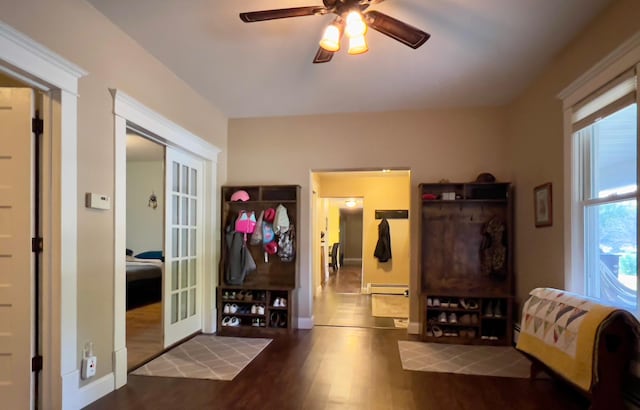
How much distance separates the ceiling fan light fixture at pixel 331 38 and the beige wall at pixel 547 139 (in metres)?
1.80

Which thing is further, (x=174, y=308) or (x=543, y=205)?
(x=174, y=308)

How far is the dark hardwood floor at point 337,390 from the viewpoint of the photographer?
249cm

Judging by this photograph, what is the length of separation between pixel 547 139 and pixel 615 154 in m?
0.85

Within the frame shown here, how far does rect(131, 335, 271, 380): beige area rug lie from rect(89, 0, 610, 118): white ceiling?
8.97 feet

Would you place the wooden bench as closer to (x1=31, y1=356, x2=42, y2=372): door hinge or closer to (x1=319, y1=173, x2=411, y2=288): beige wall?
(x1=31, y1=356, x2=42, y2=372): door hinge

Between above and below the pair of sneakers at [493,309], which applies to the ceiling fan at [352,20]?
above

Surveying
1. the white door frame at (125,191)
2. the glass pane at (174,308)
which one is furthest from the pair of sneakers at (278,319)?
the glass pane at (174,308)

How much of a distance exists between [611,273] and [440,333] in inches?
76.1

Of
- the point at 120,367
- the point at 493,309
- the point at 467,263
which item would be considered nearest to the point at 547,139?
the point at 467,263

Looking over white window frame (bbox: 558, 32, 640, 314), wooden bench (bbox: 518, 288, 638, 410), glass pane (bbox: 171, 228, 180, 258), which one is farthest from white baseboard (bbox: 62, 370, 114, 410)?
white window frame (bbox: 558, 32, 640, 314)

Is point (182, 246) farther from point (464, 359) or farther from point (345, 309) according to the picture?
point (464, 359)

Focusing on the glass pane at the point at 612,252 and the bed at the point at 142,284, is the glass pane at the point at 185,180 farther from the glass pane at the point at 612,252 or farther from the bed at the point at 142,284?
the glass pane at the point at 612,252

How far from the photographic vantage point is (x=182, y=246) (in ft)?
12.8

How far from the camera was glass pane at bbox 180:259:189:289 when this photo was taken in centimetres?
389
